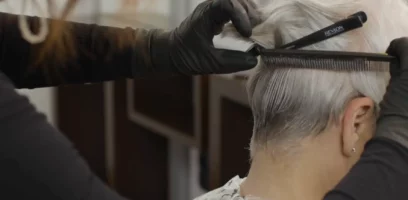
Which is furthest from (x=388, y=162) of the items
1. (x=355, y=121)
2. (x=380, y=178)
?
(x=355, y=121)

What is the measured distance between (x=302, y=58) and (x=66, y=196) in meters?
0.44

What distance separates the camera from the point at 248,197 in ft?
3.49

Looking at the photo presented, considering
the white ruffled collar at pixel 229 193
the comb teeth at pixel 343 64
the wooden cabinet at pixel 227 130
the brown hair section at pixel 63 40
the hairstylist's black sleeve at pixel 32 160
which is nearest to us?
the hairstylist's black sleeve at pixel 32 160

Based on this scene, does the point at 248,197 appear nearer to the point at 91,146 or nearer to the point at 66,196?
the point at 66,196

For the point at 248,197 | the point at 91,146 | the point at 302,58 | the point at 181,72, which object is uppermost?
the point at 302,58

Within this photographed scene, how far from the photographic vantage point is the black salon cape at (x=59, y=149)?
750 millimetres

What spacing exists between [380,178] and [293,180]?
174mm

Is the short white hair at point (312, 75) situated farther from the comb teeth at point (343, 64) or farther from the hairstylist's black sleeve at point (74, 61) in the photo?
the hairstylist's black sleeve at point (74, 61)

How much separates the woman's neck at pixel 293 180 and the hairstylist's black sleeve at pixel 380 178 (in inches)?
4.7

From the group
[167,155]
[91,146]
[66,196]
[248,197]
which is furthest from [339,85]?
[91,146]

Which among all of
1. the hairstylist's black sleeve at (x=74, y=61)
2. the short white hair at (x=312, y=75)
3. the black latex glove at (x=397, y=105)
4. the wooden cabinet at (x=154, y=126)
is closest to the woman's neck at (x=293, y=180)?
the short white hair at (x=312, y=75)

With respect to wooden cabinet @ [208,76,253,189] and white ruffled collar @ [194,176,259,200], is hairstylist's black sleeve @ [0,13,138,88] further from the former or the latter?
wooden cabinet @ [208,76,253,189]

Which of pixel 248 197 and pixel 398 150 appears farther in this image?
pixel 248 197

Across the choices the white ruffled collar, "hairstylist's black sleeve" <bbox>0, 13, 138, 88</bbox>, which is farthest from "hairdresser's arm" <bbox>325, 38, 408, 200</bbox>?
"hairstylist's black sleeve" <bbox>0, 13, 138, 88</bbox>
